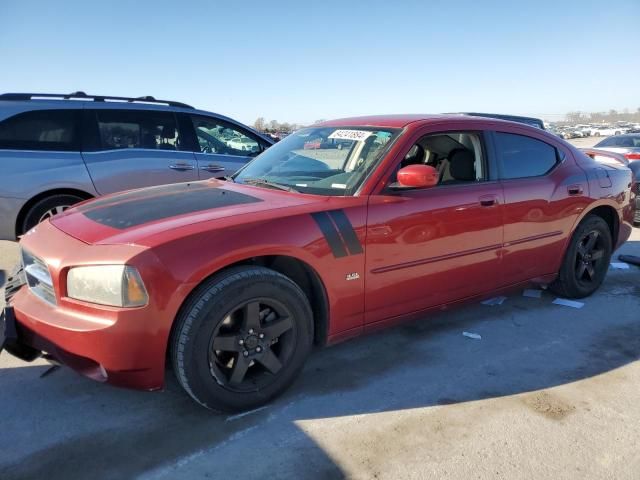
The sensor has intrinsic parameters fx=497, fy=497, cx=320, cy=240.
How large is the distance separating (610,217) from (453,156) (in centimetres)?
197

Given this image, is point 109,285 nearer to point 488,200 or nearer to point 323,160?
point 323,160

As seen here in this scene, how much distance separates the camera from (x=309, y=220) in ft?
9.09

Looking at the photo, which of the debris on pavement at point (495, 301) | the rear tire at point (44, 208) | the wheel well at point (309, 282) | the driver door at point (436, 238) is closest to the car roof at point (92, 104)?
the rear tire at point (44, 208)

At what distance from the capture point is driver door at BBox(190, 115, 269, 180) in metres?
5.90

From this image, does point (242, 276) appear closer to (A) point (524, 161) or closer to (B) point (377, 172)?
(B) point (377, 172)

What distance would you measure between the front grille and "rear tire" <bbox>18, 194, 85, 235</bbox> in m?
2.40

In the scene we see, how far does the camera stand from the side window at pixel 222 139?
6023 mm

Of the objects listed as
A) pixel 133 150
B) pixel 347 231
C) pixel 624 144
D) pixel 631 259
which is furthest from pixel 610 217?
pixel 624 144

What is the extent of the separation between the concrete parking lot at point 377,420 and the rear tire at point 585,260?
791mm

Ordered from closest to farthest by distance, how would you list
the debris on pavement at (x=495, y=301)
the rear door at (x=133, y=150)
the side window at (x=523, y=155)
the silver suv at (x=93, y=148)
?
1. the side window at (x=523, y=155)
2. the debris on pavement at (x=495, y=301)
3. the silver suv at (x=93, y=148)
4. the rear door at (x=133, y=150)

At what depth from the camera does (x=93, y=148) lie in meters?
5.33

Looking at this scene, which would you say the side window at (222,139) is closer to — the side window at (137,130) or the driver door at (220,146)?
the driver door at (220,146)

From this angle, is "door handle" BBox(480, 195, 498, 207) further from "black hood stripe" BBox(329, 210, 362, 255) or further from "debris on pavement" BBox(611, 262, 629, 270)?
"debris on pavement" BBox(611, 262, 629, 270)

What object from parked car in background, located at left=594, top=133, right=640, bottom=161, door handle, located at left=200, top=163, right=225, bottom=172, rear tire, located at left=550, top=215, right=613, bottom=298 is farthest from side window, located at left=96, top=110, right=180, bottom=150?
parked car in background, located at left=594, top=133, right=640, bottom=161
